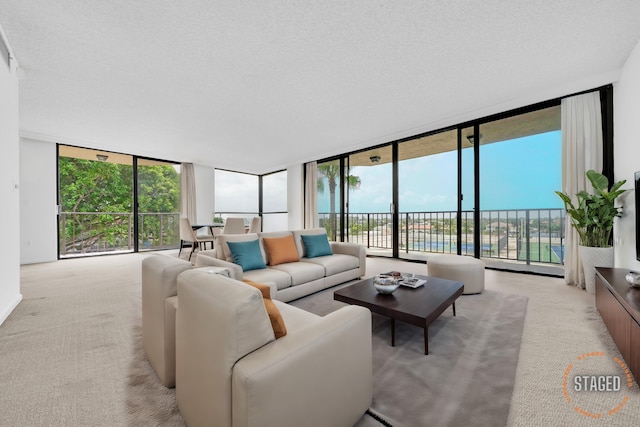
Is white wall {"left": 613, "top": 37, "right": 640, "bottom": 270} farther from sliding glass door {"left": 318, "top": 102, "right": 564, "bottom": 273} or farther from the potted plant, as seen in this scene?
sliding glass door {"left": 318, "top": 102, "right": 564, "bottom": 273}

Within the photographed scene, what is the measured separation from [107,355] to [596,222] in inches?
186

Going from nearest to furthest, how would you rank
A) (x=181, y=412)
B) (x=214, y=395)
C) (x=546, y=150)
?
(x=214, y=395)
(x=181, y=412)
(x=546, y=150)

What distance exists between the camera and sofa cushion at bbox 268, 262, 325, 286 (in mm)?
2771

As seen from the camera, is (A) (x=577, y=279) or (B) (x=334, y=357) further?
(A) (x=577, y=279)

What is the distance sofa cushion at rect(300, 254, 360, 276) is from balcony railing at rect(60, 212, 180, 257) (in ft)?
17.5

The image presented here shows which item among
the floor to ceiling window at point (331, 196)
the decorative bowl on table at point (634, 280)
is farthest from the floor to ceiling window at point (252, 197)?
the decorative bowl on table at point (634, 280)

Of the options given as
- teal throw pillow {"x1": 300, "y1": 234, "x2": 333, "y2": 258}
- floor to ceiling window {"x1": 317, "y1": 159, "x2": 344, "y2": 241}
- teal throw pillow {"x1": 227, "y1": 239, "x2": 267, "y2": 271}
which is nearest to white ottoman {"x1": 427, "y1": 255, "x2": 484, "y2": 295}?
teal throw pillow {"x1": 300, "y1": 234, "x2": 333, "y2": 258}

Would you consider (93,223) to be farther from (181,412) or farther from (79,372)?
(181,412)

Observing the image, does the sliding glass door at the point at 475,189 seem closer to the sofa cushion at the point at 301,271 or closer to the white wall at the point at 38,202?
the sofa cushion at the point at 301,271

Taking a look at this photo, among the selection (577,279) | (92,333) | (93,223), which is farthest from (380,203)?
(93,223)

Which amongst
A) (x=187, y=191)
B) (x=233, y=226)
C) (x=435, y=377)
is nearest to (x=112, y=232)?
(x=187, y=191)

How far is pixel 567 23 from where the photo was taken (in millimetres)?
2137

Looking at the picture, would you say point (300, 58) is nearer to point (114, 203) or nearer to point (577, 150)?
point (577, 150)

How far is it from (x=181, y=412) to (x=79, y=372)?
3.03 feet
